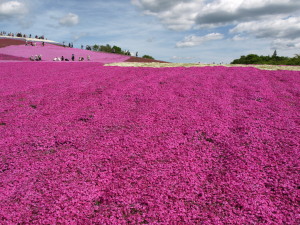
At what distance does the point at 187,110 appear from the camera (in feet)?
37.2

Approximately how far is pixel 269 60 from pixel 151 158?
223 ft

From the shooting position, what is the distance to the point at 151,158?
7547 millimetres

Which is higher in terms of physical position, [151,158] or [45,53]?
[45,53]

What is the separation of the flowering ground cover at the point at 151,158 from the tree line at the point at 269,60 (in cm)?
3501

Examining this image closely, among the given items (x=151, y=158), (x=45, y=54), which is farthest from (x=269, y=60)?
(x=151, y=158)

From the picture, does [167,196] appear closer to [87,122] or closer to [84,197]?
[84,197]

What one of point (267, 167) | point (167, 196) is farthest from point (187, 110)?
point (167, 196)

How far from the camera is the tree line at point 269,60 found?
142ft

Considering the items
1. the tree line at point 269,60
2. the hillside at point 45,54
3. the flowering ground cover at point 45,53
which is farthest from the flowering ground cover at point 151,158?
the flowering ground cover at point 45,53

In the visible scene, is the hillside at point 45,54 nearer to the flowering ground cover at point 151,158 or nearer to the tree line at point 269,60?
the tree line at point 269,60

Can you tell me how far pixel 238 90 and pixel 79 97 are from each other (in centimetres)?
990

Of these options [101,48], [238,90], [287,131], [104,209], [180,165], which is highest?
[101,48]

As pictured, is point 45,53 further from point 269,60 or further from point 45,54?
point 269,60

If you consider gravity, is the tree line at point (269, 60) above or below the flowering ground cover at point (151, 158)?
above
